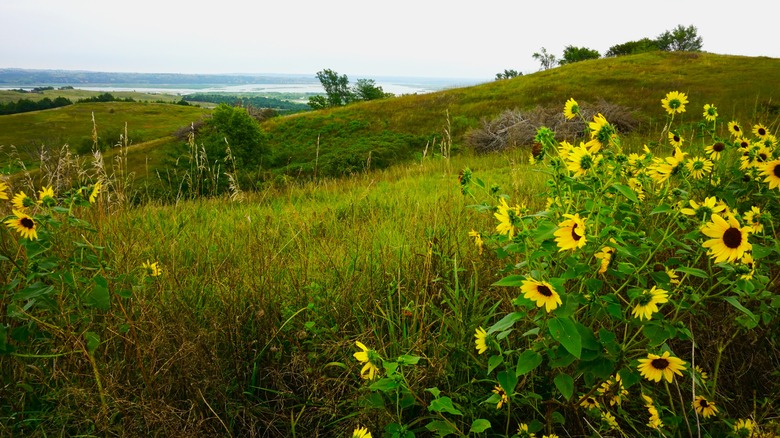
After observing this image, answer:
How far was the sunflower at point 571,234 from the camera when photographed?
3.63 ft

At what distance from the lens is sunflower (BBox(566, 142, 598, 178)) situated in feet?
4.60

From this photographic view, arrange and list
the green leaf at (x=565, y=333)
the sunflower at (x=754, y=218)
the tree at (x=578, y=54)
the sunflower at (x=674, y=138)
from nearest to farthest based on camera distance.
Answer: the green leaf at (x=565, y=333) → the sunflower at (x=754, y=218) → the sunflower at (x=674, y=138) → the tree at (x=578, y=54)

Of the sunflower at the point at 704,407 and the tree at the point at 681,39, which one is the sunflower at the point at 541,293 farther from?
the tree at the point at 681,39

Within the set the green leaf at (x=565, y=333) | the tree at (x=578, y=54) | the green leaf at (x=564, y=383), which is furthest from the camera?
the tree at (x=578, y=54)

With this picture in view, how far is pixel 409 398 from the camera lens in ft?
4.15

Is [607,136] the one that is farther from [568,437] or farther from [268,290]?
[268,290]

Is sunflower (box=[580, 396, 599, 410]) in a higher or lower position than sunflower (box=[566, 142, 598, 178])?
lower

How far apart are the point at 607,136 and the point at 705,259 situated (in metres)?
0.94

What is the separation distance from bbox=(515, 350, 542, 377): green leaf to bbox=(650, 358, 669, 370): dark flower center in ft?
1.27

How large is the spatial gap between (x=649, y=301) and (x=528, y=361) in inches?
15.6

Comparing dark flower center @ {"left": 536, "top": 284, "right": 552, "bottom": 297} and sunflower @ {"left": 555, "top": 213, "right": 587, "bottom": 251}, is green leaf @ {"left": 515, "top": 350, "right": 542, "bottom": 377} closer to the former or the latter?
dark flower center @ {"left": 536, "top": 284, "right": 552, "bottom": 297}

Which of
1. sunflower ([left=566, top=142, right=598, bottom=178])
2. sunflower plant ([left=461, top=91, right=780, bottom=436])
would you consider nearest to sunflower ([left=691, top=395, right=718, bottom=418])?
sunflower plant ([left=461, top=91, right=780, bottom=436])

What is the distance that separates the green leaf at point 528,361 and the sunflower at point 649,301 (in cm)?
33

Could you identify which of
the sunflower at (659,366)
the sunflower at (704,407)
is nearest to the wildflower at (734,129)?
the sunflower at (704,407)
